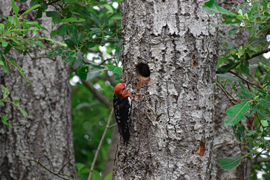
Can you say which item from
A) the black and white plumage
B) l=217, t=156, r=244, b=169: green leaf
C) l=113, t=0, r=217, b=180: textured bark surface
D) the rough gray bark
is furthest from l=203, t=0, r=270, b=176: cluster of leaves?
the black and white plumage

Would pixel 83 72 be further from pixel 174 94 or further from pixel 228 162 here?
pixel 228 162

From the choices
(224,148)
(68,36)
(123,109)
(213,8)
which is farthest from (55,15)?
(224,148)

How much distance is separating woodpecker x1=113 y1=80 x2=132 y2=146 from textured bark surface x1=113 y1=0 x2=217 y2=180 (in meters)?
0.10

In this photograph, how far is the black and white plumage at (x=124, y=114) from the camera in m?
2.18

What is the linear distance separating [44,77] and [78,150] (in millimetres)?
2953

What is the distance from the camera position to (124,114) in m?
2.35

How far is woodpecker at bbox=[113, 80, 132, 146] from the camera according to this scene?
2186 millimetres

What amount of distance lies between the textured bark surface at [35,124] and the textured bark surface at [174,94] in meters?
1.76

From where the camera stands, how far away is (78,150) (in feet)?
19.9

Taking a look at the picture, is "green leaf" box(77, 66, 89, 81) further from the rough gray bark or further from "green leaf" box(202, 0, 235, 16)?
the rough gray bark

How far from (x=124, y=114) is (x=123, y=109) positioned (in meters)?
0.08

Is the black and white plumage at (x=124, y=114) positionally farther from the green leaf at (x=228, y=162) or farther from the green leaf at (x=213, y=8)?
the green leaf at (x=213, y=8)

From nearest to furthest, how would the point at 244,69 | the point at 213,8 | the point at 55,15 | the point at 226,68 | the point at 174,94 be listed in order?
the point at 213,8 < the point at 174,94 < the point at 244,69 < the point at 226,68 < the point at 55,15

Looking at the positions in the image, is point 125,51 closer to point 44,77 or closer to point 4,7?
point 44,77
